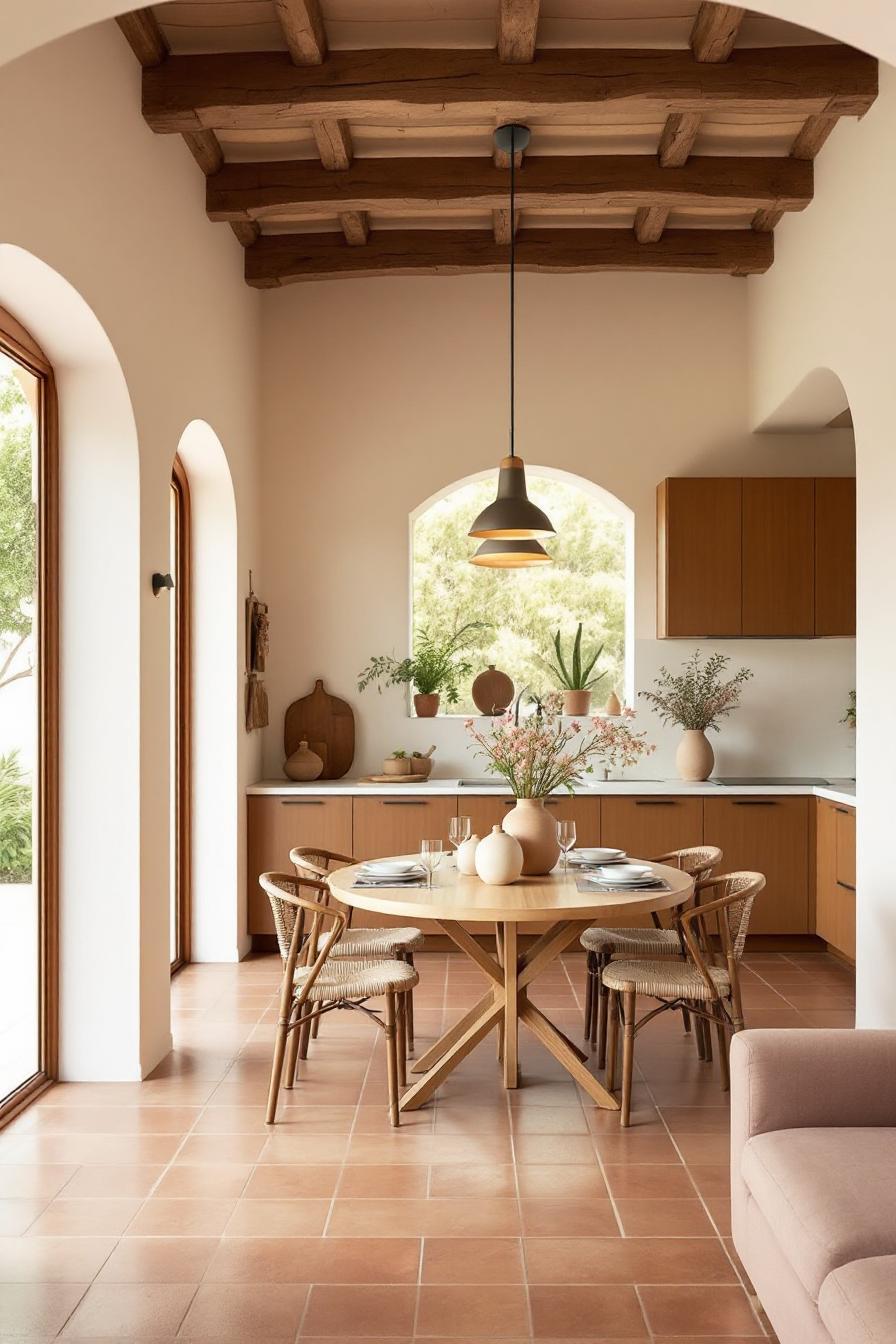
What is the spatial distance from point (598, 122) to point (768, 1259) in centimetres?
427

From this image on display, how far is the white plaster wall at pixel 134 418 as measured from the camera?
3.61m

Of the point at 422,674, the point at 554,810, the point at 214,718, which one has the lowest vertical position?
the point at 554,810

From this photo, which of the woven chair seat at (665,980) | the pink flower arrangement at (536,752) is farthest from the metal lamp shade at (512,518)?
the woven chair seat at (665,980)

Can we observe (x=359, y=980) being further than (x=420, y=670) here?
No

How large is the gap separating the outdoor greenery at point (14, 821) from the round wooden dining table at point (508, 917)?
1062 mm

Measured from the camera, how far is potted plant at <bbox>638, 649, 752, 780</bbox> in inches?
259

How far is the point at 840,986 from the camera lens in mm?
5574

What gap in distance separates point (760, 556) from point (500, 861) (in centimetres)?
317

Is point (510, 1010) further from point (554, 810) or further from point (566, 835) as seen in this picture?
point (554, 810)

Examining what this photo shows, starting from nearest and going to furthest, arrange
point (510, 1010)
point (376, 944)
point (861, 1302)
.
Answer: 1. point (861, 1302)
2. point (510, 1010)
3. point (376, 944)

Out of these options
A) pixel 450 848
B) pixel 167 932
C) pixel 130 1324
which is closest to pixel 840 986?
pixel 450 848

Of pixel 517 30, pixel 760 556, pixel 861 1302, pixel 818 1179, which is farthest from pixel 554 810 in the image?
pixel 861 1302

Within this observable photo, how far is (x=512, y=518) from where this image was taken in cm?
464

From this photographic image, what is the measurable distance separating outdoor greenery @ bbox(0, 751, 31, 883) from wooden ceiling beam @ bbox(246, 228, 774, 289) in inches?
136
